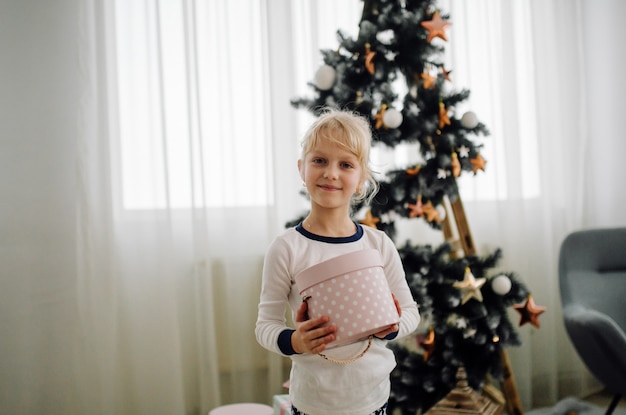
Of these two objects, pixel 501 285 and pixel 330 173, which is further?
pixel 501 285

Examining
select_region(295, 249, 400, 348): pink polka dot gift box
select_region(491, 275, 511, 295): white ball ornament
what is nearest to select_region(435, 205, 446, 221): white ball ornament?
select_region(491, 275, 511, 295): white ball ornament

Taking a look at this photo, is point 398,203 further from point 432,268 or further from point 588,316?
point 588,316

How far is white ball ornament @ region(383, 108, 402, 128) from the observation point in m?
1.98

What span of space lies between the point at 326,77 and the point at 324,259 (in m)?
1.00

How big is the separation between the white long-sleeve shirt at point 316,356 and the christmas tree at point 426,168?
815 mm

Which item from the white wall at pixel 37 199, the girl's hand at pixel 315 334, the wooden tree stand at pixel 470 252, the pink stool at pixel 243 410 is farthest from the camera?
the white wall at pixel 37 199

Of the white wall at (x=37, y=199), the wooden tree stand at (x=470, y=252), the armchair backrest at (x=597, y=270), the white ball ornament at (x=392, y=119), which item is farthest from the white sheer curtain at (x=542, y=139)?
the white wall at (x=37, y=199)

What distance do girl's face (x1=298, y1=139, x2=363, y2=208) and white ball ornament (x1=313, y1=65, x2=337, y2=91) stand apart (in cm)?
88

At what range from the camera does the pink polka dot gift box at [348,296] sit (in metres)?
1.03

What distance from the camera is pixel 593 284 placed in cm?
237

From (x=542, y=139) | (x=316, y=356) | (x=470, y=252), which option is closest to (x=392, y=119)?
(x=470, y=252)

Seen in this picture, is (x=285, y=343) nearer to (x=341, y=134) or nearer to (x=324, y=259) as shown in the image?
(x=324, y=259)

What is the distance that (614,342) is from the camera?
203 cm

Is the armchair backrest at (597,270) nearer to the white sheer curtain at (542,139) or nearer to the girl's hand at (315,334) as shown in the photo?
the white sheer curtain at (542,139)
